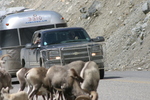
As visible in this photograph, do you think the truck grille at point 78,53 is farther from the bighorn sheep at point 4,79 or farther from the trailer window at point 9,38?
the trailer window at point 9,38

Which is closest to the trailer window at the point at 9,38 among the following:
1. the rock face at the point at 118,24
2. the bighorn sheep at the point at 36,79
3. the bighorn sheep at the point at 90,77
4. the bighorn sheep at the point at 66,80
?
the rock face at the point at 118,24

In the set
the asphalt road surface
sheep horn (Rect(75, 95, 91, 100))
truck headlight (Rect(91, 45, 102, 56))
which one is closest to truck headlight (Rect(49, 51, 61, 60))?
truck headlight (Rect(91, 45, 102, 56))

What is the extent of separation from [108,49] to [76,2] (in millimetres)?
15881

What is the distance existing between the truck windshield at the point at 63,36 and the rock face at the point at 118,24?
6.43 metres

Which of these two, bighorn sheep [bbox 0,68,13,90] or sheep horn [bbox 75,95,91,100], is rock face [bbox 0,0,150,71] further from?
sheep horn [bbox 75,95,91,100]

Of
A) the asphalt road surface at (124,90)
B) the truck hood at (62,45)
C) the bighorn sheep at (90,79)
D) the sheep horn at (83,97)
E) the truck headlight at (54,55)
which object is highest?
the truck hood at (62,45)

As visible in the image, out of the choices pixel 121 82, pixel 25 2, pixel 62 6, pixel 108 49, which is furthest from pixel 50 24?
pixel 25 2

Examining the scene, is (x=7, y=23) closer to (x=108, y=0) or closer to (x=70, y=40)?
(x=70, y=40)

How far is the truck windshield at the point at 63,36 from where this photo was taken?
18.8m

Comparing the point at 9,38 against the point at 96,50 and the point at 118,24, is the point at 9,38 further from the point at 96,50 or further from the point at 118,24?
the point at 118,24

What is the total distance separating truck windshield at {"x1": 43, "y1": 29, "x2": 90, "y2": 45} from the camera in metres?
18.8

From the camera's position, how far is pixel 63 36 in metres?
19.1

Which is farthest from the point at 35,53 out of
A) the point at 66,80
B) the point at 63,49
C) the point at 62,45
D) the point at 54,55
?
the point at 66,80

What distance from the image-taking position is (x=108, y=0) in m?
42.0
